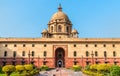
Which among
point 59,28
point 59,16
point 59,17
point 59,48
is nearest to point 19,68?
point 59,48

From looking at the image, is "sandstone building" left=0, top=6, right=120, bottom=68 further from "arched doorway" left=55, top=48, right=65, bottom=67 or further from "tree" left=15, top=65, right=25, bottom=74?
"tree" left=15, top=65, right=25, bottom=74

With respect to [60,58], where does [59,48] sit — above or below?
above

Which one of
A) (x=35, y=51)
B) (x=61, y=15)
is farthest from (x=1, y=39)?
(x=61, y=15)

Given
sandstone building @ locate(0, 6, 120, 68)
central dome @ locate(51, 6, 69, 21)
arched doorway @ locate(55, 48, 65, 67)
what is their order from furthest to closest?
1. central dome @ locate(51, 6, 69, 21)
2. arched doorway @ locate(55, 48, 65, 67)
3. sandstone building @ locate(0, 6, 120, 68)

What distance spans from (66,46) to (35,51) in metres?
7.46

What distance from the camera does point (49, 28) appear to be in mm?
68688

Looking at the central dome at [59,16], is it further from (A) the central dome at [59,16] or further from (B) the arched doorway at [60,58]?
(B) the arched doorway at [60,58]

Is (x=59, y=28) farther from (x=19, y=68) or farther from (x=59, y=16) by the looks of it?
(x=19, y=68)

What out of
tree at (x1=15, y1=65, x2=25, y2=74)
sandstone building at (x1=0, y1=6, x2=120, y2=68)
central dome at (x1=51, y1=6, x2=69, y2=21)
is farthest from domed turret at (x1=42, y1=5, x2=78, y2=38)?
tree at (x1=15, y1=65, x2=25, y2=74)

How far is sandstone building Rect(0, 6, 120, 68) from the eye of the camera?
5944 cm

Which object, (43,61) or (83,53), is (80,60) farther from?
(43,61)

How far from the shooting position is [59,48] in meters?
61.4

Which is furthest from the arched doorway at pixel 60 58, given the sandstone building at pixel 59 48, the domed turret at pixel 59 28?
the domed turret at pixel 59 28

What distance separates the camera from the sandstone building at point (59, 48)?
2340 inches
